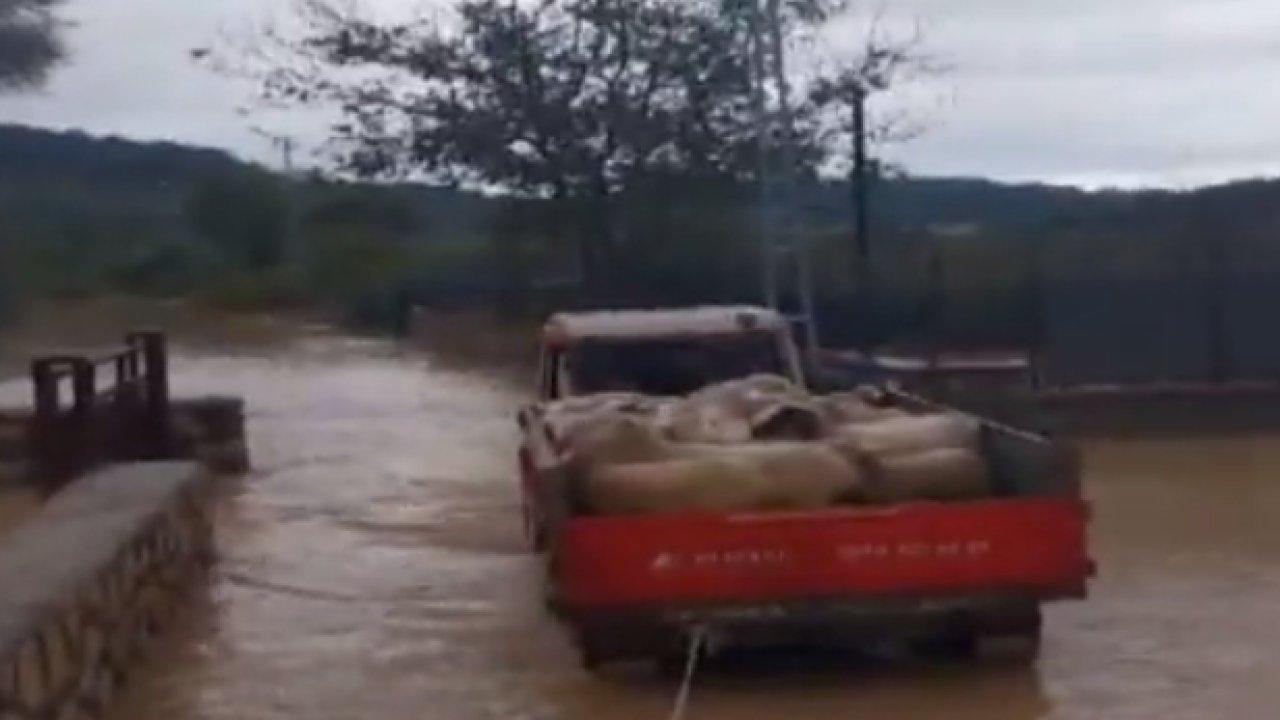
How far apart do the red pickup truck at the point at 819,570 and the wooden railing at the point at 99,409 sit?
353 inches

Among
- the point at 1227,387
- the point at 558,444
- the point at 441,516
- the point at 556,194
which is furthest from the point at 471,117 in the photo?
the point at 558,444

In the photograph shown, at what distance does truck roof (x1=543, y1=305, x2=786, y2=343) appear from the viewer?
18.0m

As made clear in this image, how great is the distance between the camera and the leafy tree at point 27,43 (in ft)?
157

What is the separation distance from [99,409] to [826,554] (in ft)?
36.4

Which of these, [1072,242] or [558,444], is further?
[1072,242]

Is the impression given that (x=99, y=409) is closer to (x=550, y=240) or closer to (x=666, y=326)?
(x=666, y=326)

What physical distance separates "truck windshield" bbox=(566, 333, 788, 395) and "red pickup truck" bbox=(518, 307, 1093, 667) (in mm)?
4496

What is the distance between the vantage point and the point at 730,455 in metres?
13.7

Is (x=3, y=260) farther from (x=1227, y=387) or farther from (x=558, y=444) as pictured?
(x=558, y=444)

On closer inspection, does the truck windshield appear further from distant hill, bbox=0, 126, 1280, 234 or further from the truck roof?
distant hill, bbox=0, 126, 1280, 234

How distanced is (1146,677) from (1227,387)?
45.2 ft

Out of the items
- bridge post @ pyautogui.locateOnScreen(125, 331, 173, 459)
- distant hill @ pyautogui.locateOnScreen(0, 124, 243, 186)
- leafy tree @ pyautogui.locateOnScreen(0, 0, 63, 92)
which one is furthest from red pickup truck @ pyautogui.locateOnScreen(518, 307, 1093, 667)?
distant hill @ pyautogui.locateOnScreen(0, 124, 243, 186)

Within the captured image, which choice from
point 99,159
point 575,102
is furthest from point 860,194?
point 99,159

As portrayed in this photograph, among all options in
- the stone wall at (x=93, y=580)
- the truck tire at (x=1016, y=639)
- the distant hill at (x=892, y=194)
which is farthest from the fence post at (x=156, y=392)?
the truck tire at (x=1016, y=639)
